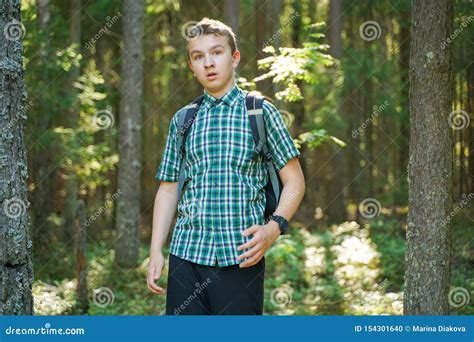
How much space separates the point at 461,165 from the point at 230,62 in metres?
7.32

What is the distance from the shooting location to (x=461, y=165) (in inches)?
376

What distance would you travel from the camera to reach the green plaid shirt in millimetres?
2996

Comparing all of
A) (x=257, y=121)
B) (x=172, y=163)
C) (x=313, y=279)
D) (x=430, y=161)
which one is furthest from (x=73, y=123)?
(x=257, y=121)

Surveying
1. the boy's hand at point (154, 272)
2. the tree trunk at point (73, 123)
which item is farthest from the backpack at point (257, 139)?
the tree trunk at point (73, 123)

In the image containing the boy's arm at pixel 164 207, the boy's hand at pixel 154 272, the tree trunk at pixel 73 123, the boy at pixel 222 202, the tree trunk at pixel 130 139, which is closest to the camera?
the boy at pixel 222 202

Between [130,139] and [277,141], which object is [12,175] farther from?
[130,139]

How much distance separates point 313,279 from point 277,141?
6945mm

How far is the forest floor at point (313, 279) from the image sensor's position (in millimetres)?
7695

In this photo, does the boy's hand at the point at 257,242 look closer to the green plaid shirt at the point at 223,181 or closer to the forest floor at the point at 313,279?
the green plaid shirt at the point at 223,181

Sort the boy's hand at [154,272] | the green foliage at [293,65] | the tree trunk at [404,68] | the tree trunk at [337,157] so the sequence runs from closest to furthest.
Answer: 1. the boy's hand at [154,272]
2. the green foliage at [293,65]
3. the tree trunk at [404,68]
4. the tree trunk at [337,157]

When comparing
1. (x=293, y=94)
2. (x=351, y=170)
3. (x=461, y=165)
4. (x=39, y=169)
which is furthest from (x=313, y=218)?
(x=293, y=94)

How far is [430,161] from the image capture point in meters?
5.04

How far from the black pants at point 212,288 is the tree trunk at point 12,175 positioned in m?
1.68

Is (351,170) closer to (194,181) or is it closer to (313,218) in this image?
(313,218)
